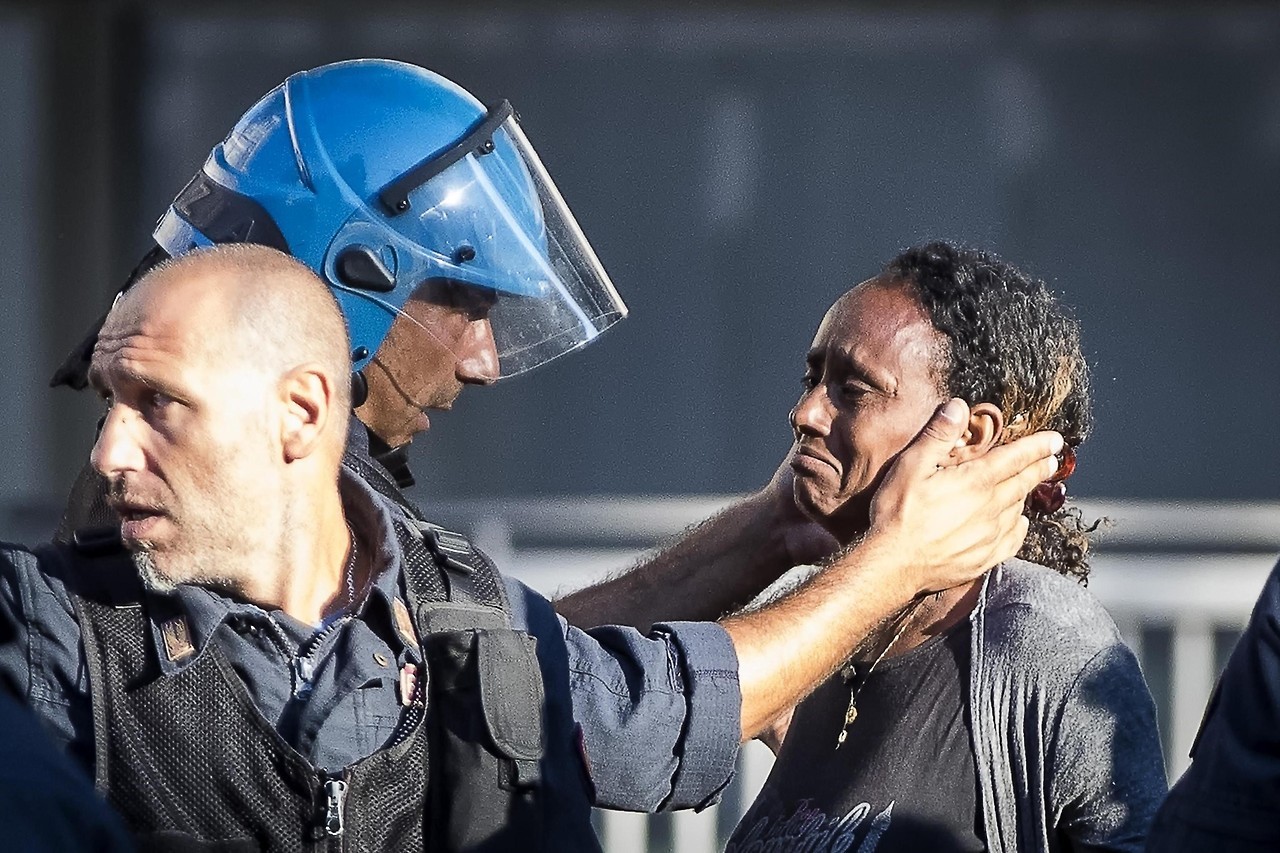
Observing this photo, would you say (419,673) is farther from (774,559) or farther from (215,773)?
(774,559)

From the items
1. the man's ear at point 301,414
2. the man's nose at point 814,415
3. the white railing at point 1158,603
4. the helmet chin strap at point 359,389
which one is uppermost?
the man's ear at point 301,414

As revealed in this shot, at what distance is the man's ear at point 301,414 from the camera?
207cm

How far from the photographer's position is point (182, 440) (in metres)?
2.01

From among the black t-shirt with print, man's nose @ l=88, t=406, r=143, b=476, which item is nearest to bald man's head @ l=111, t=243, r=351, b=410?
man's nose @ l=88, t=406, r=143, b=476

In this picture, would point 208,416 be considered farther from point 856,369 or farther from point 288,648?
point 856,369

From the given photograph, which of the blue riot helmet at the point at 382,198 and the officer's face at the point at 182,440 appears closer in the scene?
the officer's face at the point at 182,440

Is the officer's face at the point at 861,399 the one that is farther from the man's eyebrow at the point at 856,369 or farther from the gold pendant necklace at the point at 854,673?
the gold pendant necklace at the point at 854,673

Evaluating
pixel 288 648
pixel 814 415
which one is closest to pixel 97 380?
pixel 288 648

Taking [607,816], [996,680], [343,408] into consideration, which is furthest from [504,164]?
[607,816]

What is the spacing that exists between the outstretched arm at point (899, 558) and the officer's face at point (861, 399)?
0.05m

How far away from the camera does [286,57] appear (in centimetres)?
663

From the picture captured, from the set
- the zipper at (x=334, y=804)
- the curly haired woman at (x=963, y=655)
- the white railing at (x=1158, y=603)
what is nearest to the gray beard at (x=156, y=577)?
the zipper at (x=334, y=804)

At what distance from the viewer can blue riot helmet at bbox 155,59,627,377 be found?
2562mm

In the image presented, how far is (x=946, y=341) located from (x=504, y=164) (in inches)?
27.4
